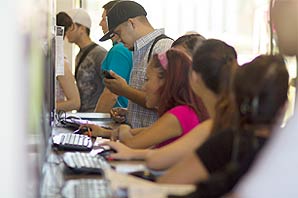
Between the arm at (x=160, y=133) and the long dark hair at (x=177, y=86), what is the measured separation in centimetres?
4

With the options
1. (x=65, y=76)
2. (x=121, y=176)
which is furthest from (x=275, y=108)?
(x=65, y=76)

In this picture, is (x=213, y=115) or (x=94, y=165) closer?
(x=213, y=115)

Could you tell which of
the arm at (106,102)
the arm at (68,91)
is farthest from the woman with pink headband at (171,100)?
the arm at (106,102)

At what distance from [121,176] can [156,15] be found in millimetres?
2944

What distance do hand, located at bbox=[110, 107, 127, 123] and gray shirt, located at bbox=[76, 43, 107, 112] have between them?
673 millimetres

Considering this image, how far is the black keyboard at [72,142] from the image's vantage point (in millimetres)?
2145

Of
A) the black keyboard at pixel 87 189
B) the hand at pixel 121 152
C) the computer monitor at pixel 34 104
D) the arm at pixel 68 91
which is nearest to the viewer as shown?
the computer monitor at pixel 34 104

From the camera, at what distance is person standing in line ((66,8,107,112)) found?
3828 millimetres

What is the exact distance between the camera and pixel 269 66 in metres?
1.23

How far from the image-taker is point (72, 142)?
2.22m

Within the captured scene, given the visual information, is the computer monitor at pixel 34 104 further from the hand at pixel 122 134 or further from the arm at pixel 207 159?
the hand at pixel 122 134

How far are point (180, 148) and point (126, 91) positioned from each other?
1317 millimetres

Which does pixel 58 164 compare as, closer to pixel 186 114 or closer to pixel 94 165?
pixel 94 165

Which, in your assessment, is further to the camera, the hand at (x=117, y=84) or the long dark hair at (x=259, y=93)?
the hand at (x=117, y=84)
